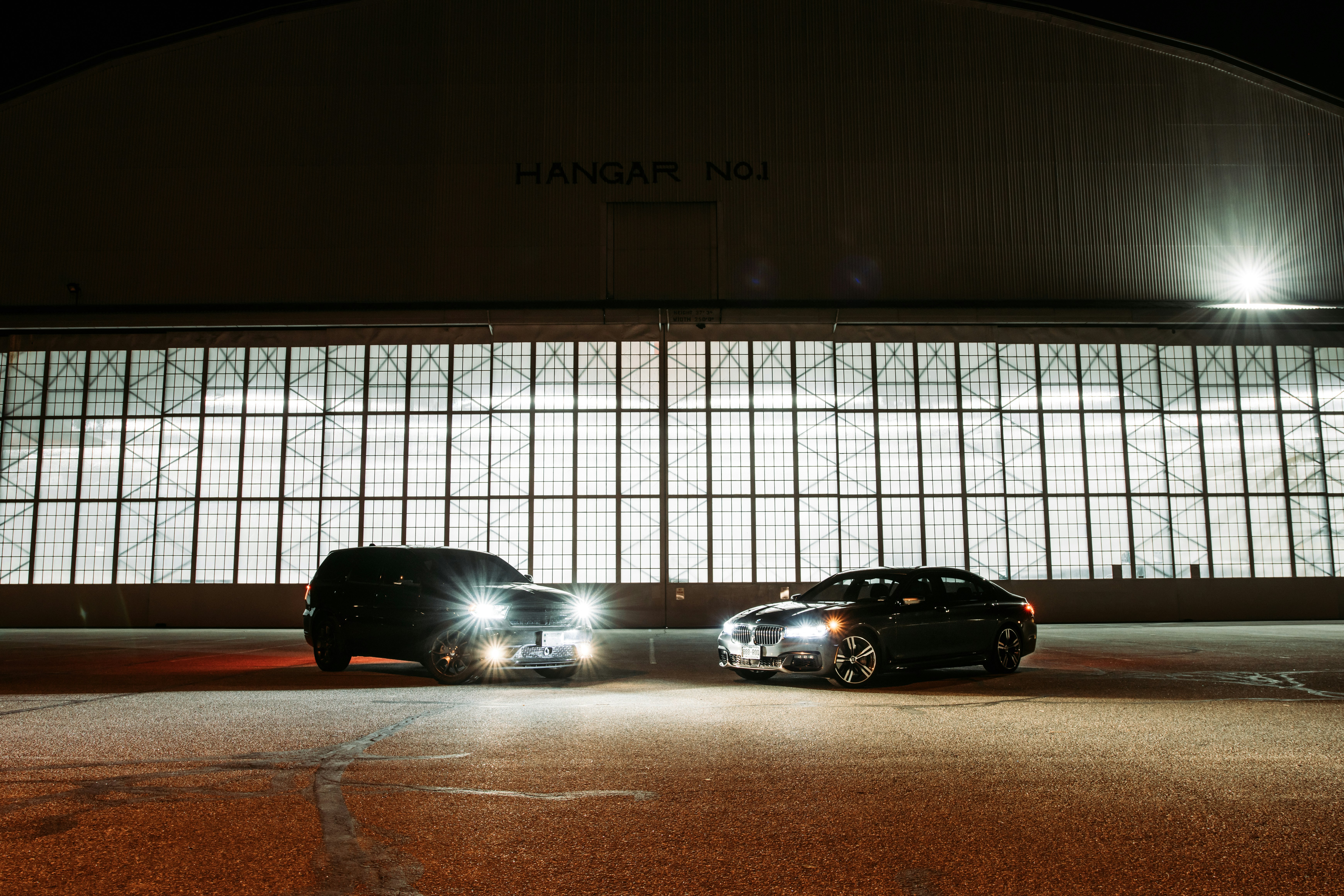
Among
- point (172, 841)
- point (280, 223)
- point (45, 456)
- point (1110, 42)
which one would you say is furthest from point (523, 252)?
point (172, 841)

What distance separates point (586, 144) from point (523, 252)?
135 inches

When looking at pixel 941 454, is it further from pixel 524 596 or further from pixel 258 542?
pixel 258 542

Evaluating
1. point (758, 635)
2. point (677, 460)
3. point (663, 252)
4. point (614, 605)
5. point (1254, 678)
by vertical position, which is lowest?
point (1254, 678)

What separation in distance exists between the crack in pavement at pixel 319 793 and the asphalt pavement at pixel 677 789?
24mm

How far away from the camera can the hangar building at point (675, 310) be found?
2353 cm

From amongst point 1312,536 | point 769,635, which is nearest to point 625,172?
point 769,635

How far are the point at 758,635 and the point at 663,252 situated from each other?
14944 millimetres

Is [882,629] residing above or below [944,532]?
below

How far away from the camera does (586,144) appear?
78.0ft

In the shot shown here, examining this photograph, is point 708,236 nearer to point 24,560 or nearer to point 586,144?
point 586,144

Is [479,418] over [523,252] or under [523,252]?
under

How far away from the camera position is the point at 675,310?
23.2m

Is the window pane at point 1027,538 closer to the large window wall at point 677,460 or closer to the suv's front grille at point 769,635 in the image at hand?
the large window wall at point 677,460

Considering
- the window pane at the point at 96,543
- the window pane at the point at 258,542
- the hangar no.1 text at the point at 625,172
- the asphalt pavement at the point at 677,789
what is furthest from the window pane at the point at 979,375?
the window pane at the point at 96,543
